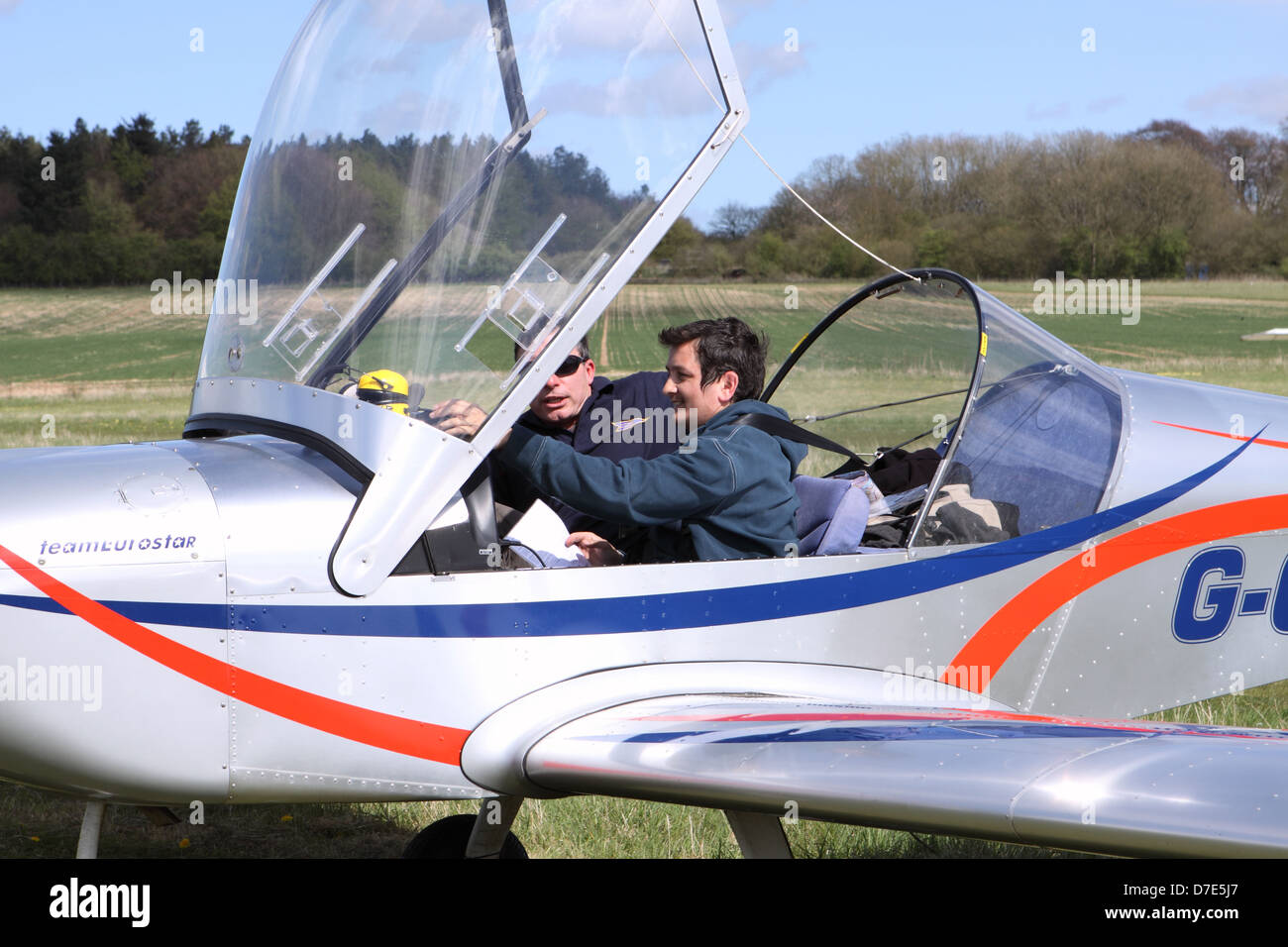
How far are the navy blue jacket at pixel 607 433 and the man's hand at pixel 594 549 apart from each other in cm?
10

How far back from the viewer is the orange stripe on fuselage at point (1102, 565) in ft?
11.8

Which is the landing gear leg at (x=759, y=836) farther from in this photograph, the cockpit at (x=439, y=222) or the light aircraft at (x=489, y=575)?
the cockpit at (x=439, y=222)

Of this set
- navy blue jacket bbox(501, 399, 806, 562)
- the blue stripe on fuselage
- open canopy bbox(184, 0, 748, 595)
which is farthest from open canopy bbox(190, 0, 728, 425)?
the blue stripe on fuselage

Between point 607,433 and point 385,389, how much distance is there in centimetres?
117

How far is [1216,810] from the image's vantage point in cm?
213

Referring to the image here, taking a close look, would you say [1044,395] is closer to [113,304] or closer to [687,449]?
[687,449]

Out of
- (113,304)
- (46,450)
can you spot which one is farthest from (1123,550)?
(113,304)

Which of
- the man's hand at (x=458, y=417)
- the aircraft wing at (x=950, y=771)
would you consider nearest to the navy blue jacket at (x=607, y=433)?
the man's hand at (x=458, y=417)

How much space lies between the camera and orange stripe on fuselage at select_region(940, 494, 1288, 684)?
11.8 ft

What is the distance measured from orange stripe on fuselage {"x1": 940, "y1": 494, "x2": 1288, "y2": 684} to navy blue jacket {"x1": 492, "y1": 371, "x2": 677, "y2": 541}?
46.9 inches

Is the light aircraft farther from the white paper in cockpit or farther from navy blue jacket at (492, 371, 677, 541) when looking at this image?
navy blue jacket at (492, 371, 677, 541)

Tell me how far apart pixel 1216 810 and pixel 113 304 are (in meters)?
41.9

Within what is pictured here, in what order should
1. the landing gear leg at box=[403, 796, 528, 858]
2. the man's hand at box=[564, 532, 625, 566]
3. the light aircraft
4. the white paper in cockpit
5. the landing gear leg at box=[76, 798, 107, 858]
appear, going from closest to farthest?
the light aircraft
the landing gear leg at box=[76, 798, 107, 858]
the white paper in cockpit
the man's hand at box=[564, 532, 625, 566]
the landing gear leg at box=[403, 796, 528, 858]

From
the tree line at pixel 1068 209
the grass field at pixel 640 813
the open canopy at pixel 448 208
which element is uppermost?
the tree line at pixel 1068 209
